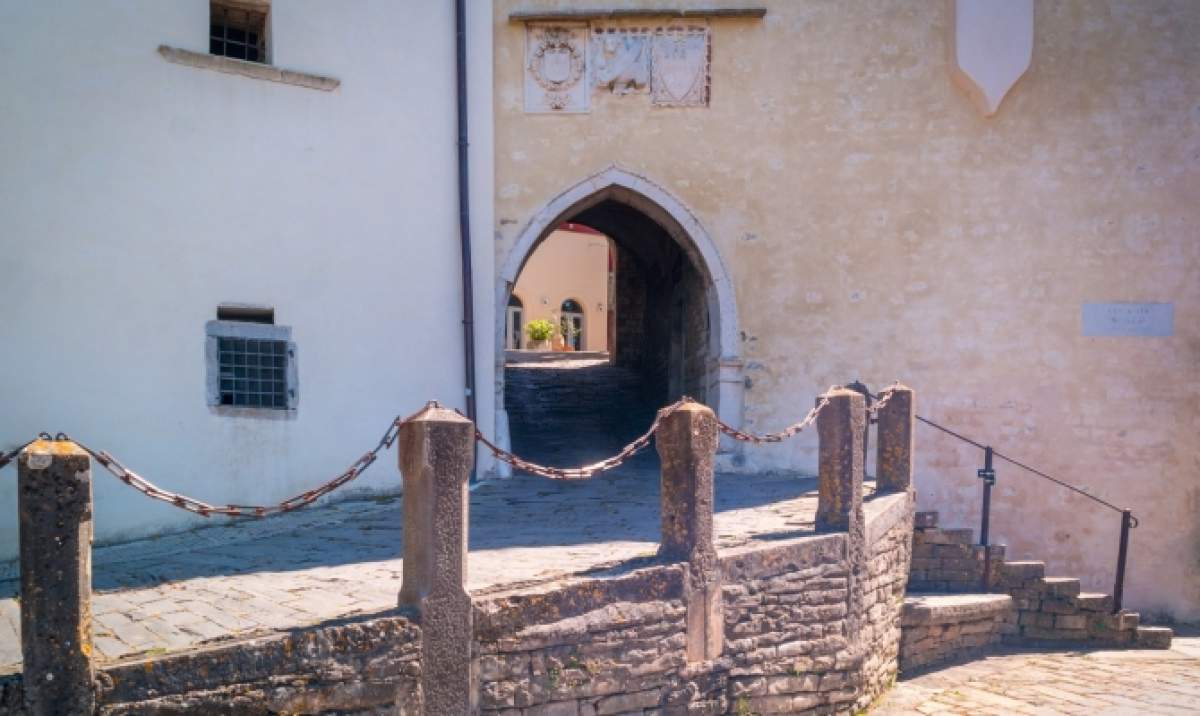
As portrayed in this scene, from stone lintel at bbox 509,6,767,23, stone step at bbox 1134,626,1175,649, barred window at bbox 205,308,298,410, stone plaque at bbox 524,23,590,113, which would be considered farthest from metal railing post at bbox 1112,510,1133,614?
barred window at bbox 205,308,298,410

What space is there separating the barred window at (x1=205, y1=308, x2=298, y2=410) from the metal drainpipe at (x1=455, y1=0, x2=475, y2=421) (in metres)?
1.59

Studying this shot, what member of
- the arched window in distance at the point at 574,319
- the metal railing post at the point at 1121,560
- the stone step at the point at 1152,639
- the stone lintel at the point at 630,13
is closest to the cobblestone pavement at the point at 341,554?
the metal railing post at the point at 1121,560

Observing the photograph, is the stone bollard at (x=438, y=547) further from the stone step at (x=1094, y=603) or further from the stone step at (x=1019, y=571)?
the stone step at (x=1094, y=603)

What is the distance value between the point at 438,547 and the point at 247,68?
5303 millimetres

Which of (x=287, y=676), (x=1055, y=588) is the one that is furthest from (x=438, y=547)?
(x=1055, y=588)

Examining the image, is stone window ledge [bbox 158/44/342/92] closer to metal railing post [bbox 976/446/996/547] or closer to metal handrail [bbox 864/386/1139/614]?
metal handrail [bbox 864/386/1139/614]

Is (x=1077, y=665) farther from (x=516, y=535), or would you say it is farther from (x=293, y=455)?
(x=293, y=455)

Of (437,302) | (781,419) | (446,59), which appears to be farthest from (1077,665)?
(446,59)

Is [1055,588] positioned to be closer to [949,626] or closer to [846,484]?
[949,626]

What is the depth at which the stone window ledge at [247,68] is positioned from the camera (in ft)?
28.1

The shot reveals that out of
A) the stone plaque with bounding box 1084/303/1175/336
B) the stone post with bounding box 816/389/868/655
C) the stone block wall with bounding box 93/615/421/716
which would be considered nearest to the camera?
the stone block wall with bounding box 93/615/421/716

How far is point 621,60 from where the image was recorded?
416 inches

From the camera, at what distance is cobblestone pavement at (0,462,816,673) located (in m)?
5.16

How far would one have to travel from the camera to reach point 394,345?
9.71 meters
